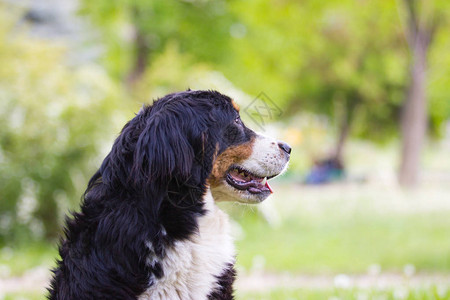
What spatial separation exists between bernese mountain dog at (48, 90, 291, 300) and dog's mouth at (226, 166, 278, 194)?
0.10 ft

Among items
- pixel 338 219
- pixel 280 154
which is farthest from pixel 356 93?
pixel 280 154

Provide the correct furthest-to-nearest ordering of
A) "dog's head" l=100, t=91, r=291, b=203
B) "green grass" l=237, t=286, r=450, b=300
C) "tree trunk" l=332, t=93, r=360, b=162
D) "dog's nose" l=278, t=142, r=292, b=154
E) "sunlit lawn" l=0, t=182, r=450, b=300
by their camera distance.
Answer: "tree trunk" l=332, t=93, r=360, b=162 → "sunlit lawn" l=0, t=182, r=450, b=300 → "green grass" l=237, t=286, r=450, b=300 → "dog's nose" l=278, t=142, r=292, b=154 → "dog's head" l=100, t=91, r=291, b=203

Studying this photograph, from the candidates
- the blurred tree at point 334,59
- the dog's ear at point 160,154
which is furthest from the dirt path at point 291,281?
the blurred tree at point 334,59

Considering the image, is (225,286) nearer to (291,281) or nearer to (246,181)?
(246,181)

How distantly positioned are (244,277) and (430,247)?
3247 mm

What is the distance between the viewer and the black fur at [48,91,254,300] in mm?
2645

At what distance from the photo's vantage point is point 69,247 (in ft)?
9.19

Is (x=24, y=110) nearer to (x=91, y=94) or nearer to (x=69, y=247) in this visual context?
(x=91, y=94)

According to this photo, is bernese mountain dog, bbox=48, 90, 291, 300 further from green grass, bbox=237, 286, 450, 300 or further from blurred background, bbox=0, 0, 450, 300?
green grass, bbox=237, 286, 450, 300

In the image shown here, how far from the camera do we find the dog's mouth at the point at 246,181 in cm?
313

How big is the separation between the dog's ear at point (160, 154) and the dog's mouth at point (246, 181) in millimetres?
371

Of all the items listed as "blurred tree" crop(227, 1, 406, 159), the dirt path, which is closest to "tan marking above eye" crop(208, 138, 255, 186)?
the dirt path

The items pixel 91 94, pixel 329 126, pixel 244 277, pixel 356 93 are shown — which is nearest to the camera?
pixel 244 277

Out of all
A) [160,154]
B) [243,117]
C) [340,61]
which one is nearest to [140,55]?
[243,117]
